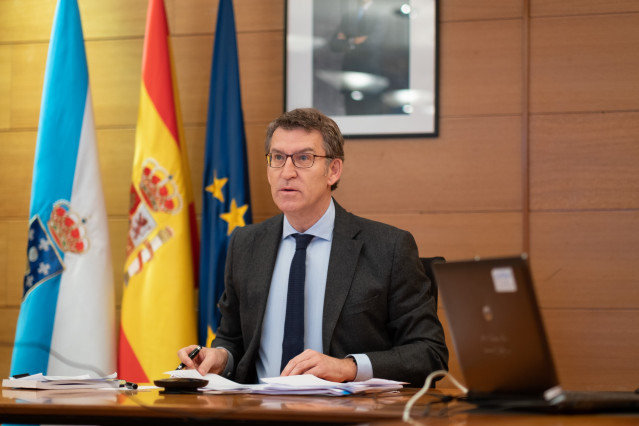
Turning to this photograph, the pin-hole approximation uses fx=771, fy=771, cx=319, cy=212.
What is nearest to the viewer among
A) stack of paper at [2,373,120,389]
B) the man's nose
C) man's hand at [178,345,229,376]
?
stack of paper at [2,373,120,389]

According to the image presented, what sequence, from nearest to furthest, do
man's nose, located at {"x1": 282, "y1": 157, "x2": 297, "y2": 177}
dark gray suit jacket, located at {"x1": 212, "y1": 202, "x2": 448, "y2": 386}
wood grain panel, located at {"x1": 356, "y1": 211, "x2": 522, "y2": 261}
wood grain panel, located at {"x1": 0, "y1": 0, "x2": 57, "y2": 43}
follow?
dark gray suit jacket, located at {"x1": 212, "y1": 202, "x2": 448, "y2": 386} < man's nose, located at {"x1": 282, "y1": 157, "x2": 297, "y2": 177} < wood grain panel, located at {"x1": 356, "y1": 211, "x2": 522, "y2": 261} < wood grain panel, located at {"x1": 0, "y1": 0, "x2": 57, "y2": 43}

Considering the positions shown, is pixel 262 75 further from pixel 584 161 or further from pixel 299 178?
pixel 584 161

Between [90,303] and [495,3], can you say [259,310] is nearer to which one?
[90,303]

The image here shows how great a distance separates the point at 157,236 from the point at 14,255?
96 centimetres

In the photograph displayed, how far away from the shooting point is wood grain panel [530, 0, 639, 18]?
337cm

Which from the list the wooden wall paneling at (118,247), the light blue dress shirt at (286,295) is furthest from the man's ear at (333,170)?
the wooden wall paneling at (118,247)

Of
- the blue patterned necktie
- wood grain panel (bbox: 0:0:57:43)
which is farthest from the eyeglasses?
wood grain panel (bbox: 0:0:57:43)

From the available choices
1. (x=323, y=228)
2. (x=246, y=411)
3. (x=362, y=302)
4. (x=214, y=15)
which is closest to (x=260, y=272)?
(x=323, y=228)

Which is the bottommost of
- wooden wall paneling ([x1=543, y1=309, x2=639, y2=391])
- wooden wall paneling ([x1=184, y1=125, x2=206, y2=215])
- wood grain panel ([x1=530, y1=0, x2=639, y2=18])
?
wooden wall paneling ([x1=543, y1=309, x2=639, y2=391])

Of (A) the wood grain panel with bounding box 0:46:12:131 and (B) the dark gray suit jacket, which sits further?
(A) the wood grain panel with bounding box 0:46:12:131

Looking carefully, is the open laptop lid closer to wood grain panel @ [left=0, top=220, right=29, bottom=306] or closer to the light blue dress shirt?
the light blue dress shirt

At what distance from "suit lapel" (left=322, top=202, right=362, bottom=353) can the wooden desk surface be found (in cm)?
56

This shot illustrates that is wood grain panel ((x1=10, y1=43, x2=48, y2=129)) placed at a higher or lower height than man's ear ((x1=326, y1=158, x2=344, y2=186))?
higher

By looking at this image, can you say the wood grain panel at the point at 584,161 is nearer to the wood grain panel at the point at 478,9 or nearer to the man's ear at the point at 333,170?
the wood grain panel at the point at 478,9
